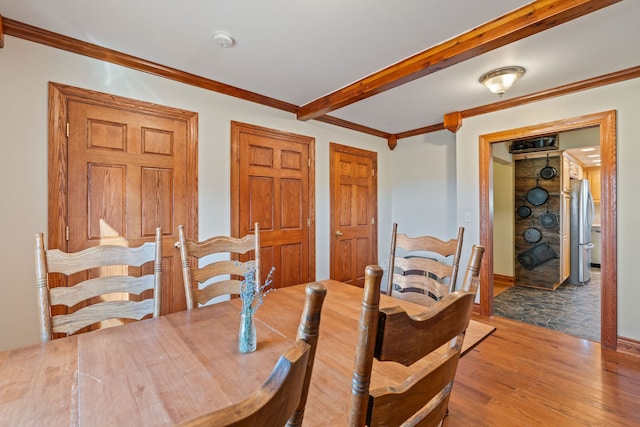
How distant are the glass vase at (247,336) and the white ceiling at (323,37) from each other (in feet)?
5.52

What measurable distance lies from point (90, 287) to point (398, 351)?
141 centimetres

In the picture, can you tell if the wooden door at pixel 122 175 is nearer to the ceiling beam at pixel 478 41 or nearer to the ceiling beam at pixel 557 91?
the ceiling beam at pixel 478 41

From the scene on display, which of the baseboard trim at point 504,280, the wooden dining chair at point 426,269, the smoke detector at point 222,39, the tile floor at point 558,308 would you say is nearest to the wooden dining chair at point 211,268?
the wooden dining chair at point 426,269

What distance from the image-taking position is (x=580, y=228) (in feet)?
15.1

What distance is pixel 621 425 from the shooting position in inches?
64.3

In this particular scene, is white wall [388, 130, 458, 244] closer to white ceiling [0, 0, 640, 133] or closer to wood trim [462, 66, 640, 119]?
wood trim [462, 66, 640, 119]

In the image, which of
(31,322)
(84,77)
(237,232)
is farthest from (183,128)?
(31,322)

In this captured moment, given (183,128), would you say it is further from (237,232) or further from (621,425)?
(621,425)

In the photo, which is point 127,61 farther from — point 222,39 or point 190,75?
point 222,39

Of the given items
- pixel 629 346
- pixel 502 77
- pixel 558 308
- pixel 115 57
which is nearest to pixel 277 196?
pixel 115 57

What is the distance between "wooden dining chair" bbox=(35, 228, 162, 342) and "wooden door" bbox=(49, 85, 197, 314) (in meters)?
0.93

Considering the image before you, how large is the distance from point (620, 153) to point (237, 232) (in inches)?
136

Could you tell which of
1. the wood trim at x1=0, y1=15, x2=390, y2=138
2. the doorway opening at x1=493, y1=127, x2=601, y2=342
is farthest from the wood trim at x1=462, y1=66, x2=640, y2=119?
the wood trim at x1=0, y1=15, x2=390, y2=138

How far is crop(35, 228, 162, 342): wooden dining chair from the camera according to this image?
1.21 meters
